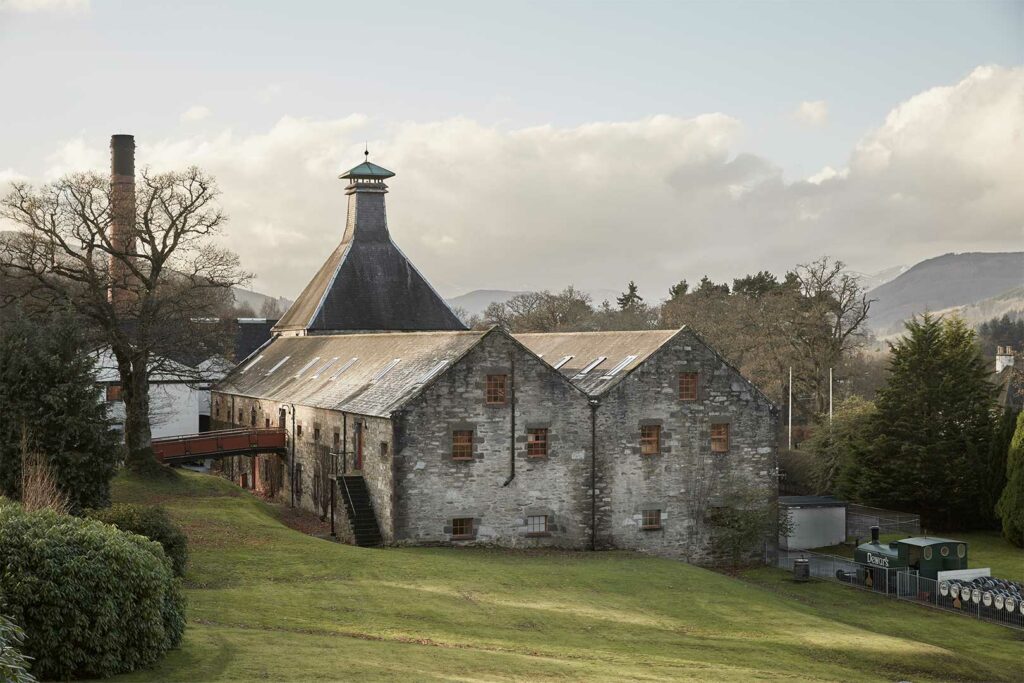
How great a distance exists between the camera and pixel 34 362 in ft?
90.1

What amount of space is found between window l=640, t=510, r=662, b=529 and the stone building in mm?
51

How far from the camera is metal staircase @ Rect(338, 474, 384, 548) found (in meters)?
35.6

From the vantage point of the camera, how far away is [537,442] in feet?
123

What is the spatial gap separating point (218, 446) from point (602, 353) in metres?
16.6

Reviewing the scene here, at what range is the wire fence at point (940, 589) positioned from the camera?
110 ft

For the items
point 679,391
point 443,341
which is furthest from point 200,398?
point 679,391

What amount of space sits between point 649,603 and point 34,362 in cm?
1734

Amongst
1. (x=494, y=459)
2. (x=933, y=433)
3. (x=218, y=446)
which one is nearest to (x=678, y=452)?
(x=494, y=459)

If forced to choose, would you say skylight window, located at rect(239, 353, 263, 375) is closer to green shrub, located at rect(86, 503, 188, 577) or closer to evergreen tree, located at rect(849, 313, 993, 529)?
evergreen tree, located at rect(849, 313, 993, 529)

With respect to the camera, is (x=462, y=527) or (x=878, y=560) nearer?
(x=462, y=527)

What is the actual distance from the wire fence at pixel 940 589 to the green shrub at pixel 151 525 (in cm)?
2361

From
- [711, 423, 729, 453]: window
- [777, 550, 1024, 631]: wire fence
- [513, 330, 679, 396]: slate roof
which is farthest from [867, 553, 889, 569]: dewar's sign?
[513, 330, 679, 396]: slate roof

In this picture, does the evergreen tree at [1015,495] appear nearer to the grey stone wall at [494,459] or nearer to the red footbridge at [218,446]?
the grey stone wall at [494,459]

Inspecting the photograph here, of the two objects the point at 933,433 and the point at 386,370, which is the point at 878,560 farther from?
the point at 386,370
